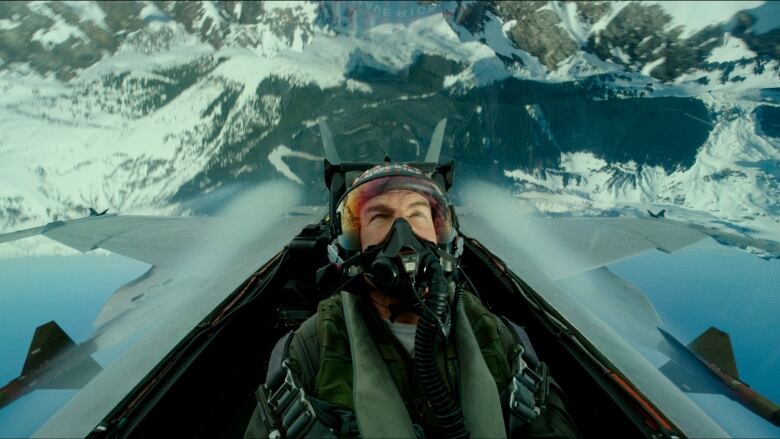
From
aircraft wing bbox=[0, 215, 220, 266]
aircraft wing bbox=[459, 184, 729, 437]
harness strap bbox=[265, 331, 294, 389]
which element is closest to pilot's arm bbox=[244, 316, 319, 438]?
harness strap bbox=[265, 331, 294, 389]

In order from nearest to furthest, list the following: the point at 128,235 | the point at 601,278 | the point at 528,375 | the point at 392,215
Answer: the point at 528,375, the point at 392,215, the point at 601,278, the point at 128,235

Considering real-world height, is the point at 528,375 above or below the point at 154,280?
above

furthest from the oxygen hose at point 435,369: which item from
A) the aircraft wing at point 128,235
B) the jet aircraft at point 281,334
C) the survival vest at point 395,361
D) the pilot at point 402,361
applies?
the aircraft wing at point 128,235

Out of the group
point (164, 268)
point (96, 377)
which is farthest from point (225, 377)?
point (164, 268)

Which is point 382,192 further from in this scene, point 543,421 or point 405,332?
point 543,421

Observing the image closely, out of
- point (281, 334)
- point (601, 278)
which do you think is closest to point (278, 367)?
point (281, 334)

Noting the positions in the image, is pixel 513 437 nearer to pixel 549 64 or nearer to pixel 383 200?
pixel 383 200
